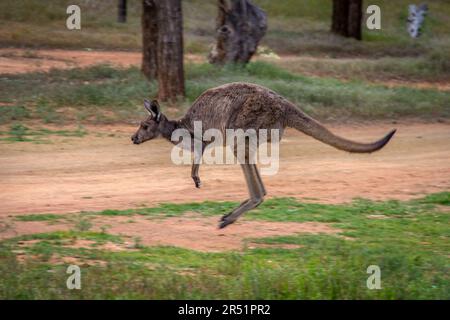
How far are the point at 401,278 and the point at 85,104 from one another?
9.89 m

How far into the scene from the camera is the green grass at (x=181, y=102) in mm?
15461

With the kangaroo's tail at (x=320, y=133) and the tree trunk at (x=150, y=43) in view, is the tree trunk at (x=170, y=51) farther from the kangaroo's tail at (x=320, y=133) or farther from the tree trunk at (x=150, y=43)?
the kangaroo's tail at (x=320, y=133)

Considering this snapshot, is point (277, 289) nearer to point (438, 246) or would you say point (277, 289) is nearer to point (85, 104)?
point (438, 246)

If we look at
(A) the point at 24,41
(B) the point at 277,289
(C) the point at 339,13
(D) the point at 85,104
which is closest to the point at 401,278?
(B) the point at 277,289

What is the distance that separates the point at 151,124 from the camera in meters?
9.60

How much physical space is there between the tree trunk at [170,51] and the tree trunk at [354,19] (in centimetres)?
1552

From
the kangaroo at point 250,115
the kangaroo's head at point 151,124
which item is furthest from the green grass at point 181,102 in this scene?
the kangaroo at point 250,115

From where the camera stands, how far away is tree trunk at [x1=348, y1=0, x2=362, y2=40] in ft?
102

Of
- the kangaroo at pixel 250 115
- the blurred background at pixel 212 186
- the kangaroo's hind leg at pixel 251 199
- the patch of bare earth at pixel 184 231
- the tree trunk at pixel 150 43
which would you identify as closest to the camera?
the blurred background at pixel 212 186

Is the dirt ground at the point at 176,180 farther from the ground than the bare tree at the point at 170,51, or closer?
closer

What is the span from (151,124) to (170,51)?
275 inches

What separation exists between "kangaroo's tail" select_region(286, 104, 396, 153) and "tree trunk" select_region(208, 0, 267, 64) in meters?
11.7

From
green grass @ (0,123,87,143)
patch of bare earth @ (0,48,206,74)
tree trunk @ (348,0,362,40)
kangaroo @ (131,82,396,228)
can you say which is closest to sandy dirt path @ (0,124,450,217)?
green grass @ (0,123,87,143)

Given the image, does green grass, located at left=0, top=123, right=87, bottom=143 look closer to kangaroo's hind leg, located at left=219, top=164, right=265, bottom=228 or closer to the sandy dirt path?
the sandy dirt path
